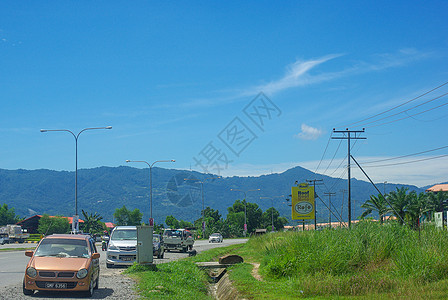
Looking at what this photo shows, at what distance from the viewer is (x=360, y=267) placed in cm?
1719

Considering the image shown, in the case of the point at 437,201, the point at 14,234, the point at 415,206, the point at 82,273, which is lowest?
the point at 14,234

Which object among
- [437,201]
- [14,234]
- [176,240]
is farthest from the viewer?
[14,234]

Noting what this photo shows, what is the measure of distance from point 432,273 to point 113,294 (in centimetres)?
943

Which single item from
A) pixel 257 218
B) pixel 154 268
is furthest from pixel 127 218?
pixel 154 268

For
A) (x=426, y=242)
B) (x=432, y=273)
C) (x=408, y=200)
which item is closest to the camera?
(x=432, y=273)

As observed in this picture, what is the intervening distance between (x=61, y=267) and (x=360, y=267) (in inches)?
389

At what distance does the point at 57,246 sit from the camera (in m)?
14.9

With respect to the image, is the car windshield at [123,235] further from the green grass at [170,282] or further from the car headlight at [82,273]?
the car headlight at [82,273]

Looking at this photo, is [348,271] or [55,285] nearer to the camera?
[55,285]

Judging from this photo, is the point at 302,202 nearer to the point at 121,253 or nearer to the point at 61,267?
the point at 121,253

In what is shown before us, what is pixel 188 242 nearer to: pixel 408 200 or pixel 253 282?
pixel 253 282

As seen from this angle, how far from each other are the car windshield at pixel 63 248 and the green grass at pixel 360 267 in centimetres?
517

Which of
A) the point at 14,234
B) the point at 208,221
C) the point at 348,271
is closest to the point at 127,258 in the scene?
the point at 348,271

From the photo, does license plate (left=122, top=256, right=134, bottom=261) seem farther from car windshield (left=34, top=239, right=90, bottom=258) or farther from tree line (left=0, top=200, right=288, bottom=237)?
tree line (left=0, top=200, right=288, bottom=237)
